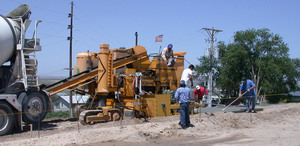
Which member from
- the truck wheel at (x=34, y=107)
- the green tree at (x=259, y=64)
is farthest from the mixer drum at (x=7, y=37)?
the green tree at (x=259, y=64)

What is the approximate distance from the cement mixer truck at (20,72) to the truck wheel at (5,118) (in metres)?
0.03

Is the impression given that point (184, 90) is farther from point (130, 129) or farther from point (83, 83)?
point (83, 83)

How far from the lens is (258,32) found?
53.9m

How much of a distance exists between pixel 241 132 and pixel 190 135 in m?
1.83

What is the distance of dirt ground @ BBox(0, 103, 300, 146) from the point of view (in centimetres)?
921

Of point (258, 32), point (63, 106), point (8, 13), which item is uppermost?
point (258, 32)

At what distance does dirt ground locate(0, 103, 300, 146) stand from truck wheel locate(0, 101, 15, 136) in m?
0.29

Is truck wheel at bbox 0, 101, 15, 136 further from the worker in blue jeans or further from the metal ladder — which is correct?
the worker in blue jeans

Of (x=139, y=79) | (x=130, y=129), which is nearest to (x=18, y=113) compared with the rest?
(x=130, y=129)

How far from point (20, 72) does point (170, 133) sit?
5.71 meters

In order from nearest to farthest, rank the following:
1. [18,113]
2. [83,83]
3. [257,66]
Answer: [18,113] < [83,83] < [257,66]

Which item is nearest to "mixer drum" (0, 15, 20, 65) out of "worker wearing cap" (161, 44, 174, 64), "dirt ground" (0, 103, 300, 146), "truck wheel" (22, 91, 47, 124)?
"truck wheel" (22, 91, 47, 124)

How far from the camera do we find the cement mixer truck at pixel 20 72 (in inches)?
435

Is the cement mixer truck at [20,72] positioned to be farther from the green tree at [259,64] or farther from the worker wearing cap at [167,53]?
the green tree at [259,64]
